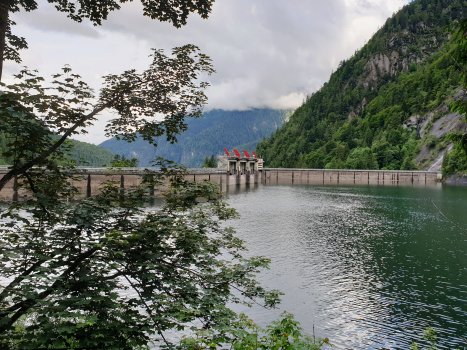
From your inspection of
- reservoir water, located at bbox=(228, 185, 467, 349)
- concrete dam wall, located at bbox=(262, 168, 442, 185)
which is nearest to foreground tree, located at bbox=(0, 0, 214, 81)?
reservoir water, located at bbox=(228, 185, 467, 349)

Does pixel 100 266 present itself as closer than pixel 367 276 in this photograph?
Yes

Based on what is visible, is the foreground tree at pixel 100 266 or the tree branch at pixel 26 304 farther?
the foreground tree at pixel 100 266

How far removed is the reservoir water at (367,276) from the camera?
20.5 m

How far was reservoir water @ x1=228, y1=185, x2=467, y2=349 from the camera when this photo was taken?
20.5 metres

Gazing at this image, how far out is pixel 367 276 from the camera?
29.7 meters

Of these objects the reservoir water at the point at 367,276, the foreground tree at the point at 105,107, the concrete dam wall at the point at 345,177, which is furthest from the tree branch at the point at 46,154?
the concrete dam wall at the point at 345,177

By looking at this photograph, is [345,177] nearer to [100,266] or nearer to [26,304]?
[100,266]

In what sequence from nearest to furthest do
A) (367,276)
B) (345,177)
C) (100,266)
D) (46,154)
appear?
(46,154) < (100,266) < (367,276) < (345,177)

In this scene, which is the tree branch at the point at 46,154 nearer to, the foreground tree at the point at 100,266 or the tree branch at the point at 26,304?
the foreground tree at the point at 100,266

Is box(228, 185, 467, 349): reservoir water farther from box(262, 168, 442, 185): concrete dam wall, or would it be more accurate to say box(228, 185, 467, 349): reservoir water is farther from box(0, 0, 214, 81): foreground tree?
box(262, 168, 442, 185): concrete dam wall

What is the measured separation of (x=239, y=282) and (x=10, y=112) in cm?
911

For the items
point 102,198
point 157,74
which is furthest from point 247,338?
point 157,74

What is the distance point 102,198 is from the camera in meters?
12.0

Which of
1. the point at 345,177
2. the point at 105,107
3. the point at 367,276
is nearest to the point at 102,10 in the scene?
the point at 105,107
